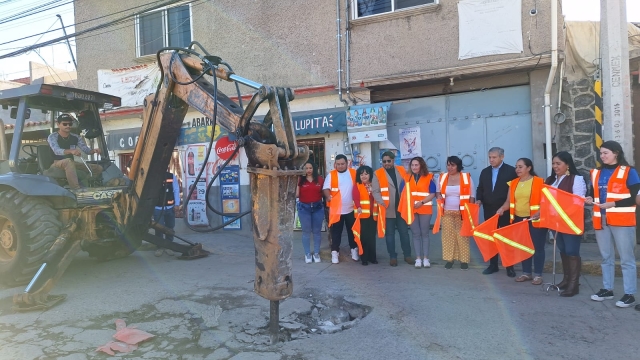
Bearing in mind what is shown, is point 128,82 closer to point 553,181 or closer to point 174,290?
point 174,290

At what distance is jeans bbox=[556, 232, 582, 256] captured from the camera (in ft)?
17.2

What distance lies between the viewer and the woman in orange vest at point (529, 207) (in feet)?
19.0

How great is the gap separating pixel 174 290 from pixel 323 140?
5.42m

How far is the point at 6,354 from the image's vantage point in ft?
12.8

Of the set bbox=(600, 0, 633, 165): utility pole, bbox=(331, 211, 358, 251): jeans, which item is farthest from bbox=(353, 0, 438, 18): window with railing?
bbox=(331, 211, 358, 251): jeans

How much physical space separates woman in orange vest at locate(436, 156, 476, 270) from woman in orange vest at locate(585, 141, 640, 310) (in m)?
1.82

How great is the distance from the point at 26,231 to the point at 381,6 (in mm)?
7692

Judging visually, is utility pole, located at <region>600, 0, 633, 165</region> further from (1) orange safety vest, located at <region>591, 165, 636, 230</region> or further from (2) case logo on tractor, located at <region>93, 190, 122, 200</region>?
(2) case logo on tractor, located at <region>93, 190, 122, 200</region>

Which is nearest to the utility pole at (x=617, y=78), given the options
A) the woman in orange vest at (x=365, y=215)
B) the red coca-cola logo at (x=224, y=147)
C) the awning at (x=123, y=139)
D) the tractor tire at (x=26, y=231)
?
the woman in orange vest at (x=365, y=215)

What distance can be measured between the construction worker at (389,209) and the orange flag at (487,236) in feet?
4.00

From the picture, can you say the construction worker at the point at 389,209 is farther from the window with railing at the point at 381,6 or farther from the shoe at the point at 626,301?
the window with railing at the point at 381,6

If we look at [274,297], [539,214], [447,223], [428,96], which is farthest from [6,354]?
[428,96]

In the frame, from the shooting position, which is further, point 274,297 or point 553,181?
point 553,181

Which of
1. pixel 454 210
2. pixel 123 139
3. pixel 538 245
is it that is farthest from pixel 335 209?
pixel 123 139
